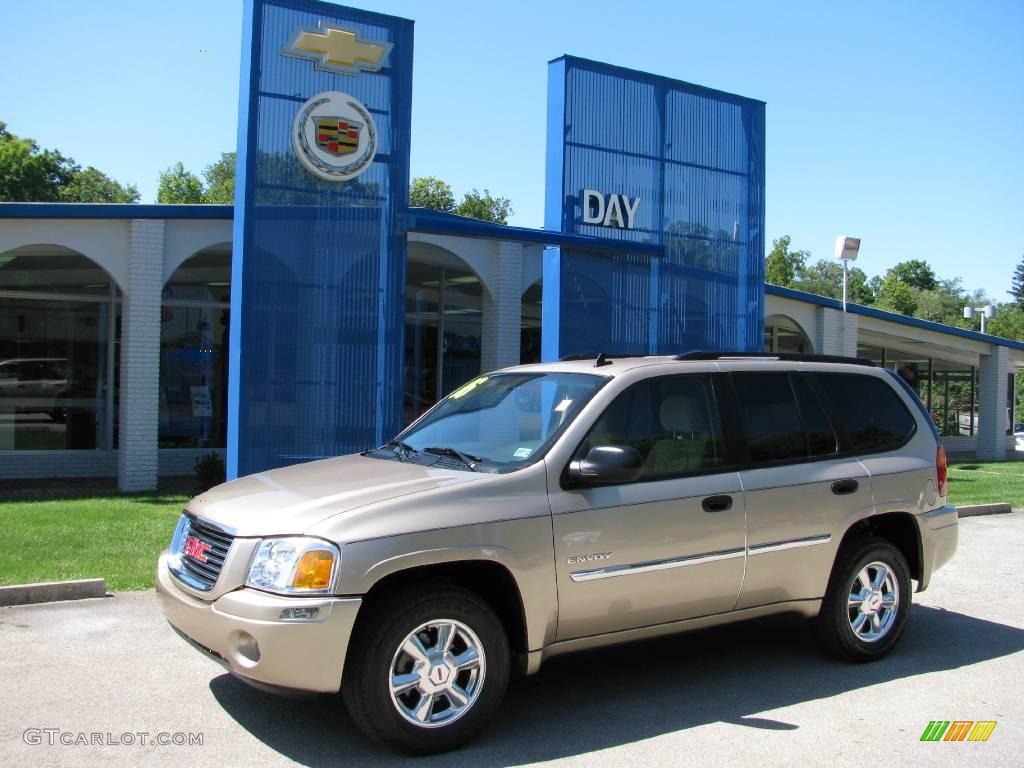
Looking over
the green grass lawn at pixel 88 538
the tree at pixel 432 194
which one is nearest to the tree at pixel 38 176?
the tree at pixel 432 194

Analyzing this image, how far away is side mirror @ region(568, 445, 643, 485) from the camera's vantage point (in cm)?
482

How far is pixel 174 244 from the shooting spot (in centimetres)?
1387

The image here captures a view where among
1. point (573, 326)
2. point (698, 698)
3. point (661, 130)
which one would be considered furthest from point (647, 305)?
point (698, 698)

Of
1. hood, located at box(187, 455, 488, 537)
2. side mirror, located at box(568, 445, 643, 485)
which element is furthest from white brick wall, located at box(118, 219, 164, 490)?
side mirror, located at box(568, 445, 643, 485)

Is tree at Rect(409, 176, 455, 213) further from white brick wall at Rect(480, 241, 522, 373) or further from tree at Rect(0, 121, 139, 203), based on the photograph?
white brick wall at Rect(480, 241, 522, 373)

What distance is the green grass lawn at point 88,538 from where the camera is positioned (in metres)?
7.82

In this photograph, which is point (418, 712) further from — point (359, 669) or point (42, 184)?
point (42, 184)

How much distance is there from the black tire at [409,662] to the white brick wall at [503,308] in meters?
11.9

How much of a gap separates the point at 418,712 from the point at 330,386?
656 centimetres

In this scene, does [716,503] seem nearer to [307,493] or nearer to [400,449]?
[400,449]

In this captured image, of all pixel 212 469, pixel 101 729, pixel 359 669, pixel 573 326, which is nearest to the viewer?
pixel 359 669

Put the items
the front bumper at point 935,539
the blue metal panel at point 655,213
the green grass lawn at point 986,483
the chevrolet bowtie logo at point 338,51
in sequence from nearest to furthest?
1. the front bumper at point 935,539
2. the chevrolet bowtie logo at point 338,51
3. the blue metal panel at point 655,213
4. the green grass lawn at point 986,483

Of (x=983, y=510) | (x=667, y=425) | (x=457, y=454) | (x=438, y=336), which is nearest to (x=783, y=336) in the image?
→ (x=438, y=336)

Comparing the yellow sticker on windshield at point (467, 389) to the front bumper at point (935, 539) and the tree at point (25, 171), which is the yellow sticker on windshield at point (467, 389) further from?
the tree at point (25, 171)
